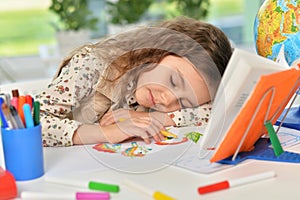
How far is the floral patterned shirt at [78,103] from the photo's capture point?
126 centimetres

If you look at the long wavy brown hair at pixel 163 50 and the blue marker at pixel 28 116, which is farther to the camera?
the long wavy brown hair at pixel 163 50

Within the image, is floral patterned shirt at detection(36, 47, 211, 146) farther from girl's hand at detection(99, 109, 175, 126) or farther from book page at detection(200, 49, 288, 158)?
book page at detection(200, 49, 288, 158)

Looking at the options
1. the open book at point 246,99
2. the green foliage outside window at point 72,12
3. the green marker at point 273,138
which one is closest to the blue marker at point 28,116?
the open book at point 246,99

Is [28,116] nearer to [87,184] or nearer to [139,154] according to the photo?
[87,184]

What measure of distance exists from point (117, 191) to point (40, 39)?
299 cm

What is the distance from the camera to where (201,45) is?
1.33m

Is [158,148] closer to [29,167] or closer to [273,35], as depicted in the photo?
[29,167]

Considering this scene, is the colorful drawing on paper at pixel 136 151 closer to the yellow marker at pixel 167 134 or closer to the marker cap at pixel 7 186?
the yellow marker at pixel 167 134

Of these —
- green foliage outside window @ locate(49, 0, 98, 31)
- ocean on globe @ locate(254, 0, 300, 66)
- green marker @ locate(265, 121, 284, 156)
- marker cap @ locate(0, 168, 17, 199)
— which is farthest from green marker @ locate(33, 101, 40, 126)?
green foliage outside window @ locate(49, 0, 98, 31)

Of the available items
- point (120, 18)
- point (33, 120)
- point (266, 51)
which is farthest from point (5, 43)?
point (33, 120)

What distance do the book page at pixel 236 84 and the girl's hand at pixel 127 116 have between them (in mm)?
242

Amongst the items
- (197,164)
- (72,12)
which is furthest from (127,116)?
(72,12)

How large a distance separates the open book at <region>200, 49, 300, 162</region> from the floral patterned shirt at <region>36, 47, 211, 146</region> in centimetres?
24

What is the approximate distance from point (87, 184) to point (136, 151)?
0.22 m
